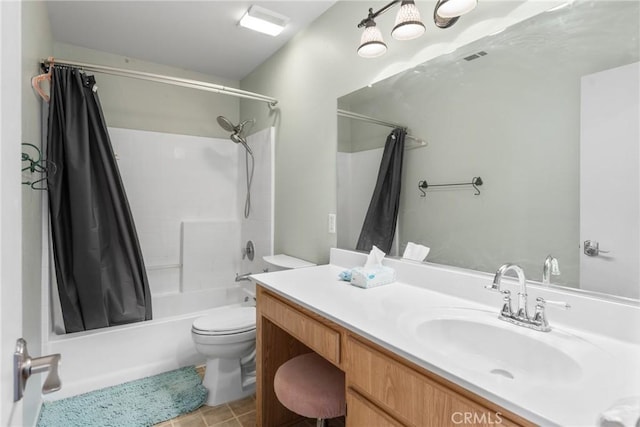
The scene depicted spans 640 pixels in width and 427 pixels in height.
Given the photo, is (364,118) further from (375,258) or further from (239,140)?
(239,140)

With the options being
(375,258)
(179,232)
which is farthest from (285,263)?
(179,232)

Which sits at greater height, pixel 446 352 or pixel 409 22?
pixel 409 22

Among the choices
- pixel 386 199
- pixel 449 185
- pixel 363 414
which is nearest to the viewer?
pixel 363 414

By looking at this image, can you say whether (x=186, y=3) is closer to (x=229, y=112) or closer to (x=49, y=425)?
(x=229, y=112)

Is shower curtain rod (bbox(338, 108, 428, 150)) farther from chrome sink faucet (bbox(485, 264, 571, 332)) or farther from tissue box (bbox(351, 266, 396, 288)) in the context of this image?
chrome sink faucet (bbox(485, 264, 571, 332))

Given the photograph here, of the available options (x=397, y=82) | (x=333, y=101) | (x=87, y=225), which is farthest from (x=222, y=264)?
(x=397, y=82)

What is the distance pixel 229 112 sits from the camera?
10.5 feet

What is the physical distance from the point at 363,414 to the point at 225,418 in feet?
3.90

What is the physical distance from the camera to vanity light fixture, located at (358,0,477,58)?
3.86 feet

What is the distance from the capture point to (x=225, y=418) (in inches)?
71.0

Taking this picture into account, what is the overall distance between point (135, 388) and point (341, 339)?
5.69ft

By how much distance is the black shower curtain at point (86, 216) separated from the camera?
2053 millimetres

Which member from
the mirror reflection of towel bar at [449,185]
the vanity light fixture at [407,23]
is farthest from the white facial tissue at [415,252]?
the vanity light fixture at [407,23]

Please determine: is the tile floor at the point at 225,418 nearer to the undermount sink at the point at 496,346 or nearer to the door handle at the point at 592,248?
the undermount sink at the point at 496,346
